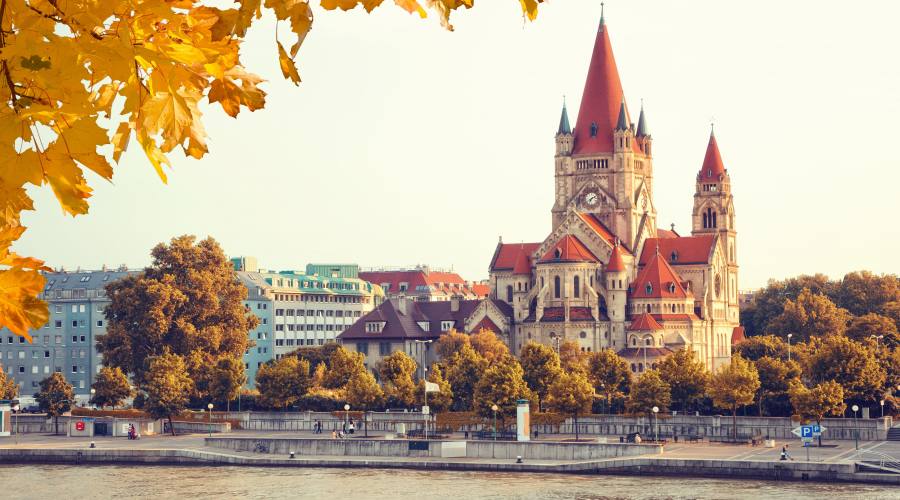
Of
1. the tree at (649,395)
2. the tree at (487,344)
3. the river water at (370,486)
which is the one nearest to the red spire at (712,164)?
the tree at (487,344)

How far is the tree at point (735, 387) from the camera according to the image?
83.9m

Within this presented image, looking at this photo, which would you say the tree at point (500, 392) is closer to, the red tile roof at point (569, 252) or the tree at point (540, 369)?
the tree at point (540, 369)

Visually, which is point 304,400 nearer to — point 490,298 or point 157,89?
point 490,298

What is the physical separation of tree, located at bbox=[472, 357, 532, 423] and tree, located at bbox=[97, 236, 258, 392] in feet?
80.7

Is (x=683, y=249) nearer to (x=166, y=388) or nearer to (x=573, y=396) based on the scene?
(x=573, y=396)

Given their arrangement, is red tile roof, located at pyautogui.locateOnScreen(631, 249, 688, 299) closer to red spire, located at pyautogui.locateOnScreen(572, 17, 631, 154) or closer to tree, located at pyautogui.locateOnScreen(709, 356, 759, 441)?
red spire, located at pyautogui.locateOnScreen(572, 17, 631, 154)

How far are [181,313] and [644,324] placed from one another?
43.0 metres

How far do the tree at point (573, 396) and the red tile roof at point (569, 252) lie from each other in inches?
1829

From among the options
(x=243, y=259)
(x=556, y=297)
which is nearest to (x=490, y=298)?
(x=556, y=297)

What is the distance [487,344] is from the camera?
124750 millimetres

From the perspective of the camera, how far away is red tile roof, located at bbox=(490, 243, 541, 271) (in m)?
147

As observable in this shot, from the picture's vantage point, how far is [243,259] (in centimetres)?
16825

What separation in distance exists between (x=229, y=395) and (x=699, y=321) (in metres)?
52.0

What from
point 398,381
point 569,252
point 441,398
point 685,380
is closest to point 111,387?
point 398,381
